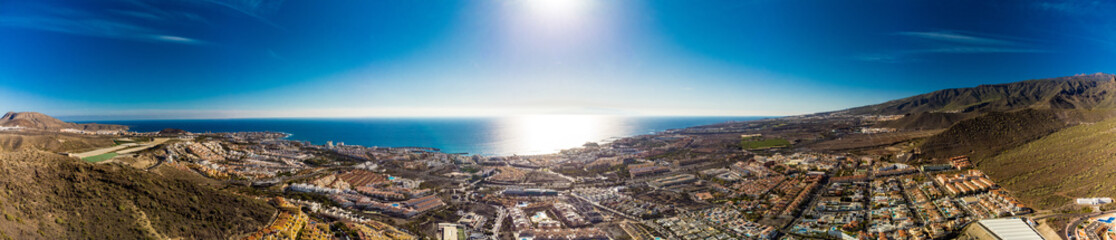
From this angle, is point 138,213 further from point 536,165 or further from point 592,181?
point 536,165

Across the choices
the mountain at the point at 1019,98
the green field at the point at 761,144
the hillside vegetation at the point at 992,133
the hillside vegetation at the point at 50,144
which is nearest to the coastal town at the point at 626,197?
the hillside vegetation at the point at 992,133

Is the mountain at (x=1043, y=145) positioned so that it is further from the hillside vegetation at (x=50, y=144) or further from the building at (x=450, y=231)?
the hillside vegetation at (x=50, y=144)

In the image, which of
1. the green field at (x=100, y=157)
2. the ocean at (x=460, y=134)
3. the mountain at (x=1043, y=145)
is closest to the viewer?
the mountain at (x=1043, y=145)

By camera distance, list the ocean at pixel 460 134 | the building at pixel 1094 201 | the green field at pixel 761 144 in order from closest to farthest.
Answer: the building at pixel 1094 201
the green field at pixel 761 144
the ocean at pixel 460 134

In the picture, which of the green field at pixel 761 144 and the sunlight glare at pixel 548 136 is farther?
the sunlight glare at pixel 548 136

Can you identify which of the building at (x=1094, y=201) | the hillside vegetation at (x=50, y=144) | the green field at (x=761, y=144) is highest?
the hillside vegetation at (x=50, y=144)

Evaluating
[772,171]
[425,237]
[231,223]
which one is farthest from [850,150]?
[231,223]

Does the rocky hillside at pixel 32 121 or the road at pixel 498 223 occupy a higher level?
the rocky hillside at pixel 32 121

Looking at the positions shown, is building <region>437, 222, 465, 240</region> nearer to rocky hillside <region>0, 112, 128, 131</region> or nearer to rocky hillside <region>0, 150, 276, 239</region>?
rocky hillside <region>0, 150, 276, 239</region>
